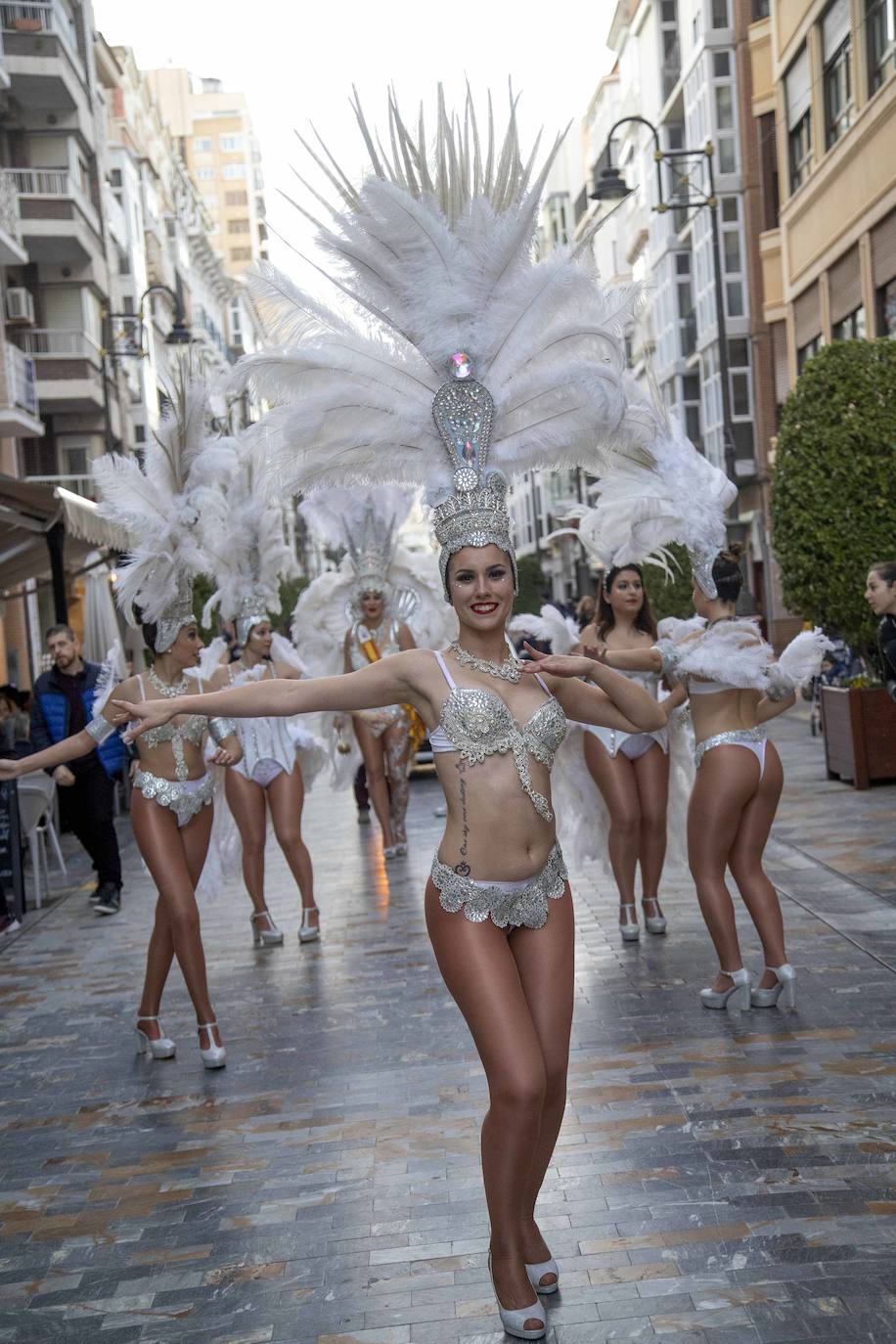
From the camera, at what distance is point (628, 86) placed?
188 ft

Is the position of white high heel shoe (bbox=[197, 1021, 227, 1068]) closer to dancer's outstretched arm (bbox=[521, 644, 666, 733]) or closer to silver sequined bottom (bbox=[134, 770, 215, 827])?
silver sequined bottom (bbox=[134, 770, 215, 827])

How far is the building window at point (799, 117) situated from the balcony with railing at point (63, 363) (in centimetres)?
1792

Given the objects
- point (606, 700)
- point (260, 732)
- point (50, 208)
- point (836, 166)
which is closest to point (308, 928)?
point (260, 732)

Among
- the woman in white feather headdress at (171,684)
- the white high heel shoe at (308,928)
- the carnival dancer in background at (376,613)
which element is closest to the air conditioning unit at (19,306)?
the carnival dancer in background at (376,613)

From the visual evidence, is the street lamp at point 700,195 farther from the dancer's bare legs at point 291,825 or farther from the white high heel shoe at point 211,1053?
the white high heel shoe at point 211,1053

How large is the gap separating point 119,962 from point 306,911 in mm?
1171

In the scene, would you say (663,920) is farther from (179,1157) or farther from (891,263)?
(891,263)

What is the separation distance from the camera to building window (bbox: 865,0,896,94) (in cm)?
1959

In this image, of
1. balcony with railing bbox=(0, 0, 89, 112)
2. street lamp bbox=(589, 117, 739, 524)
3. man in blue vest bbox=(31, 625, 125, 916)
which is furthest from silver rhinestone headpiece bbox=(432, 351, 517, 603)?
balcony with railing bbox=(0, 0, 89, 112)

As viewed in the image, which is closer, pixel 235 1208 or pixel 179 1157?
pixel 235 1208

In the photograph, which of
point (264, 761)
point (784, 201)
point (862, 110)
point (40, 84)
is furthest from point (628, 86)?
point (264, 761)

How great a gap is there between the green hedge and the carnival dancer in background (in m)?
3.55

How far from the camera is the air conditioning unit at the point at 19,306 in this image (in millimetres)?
35000

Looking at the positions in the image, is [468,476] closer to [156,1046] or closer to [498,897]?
[498,897]
